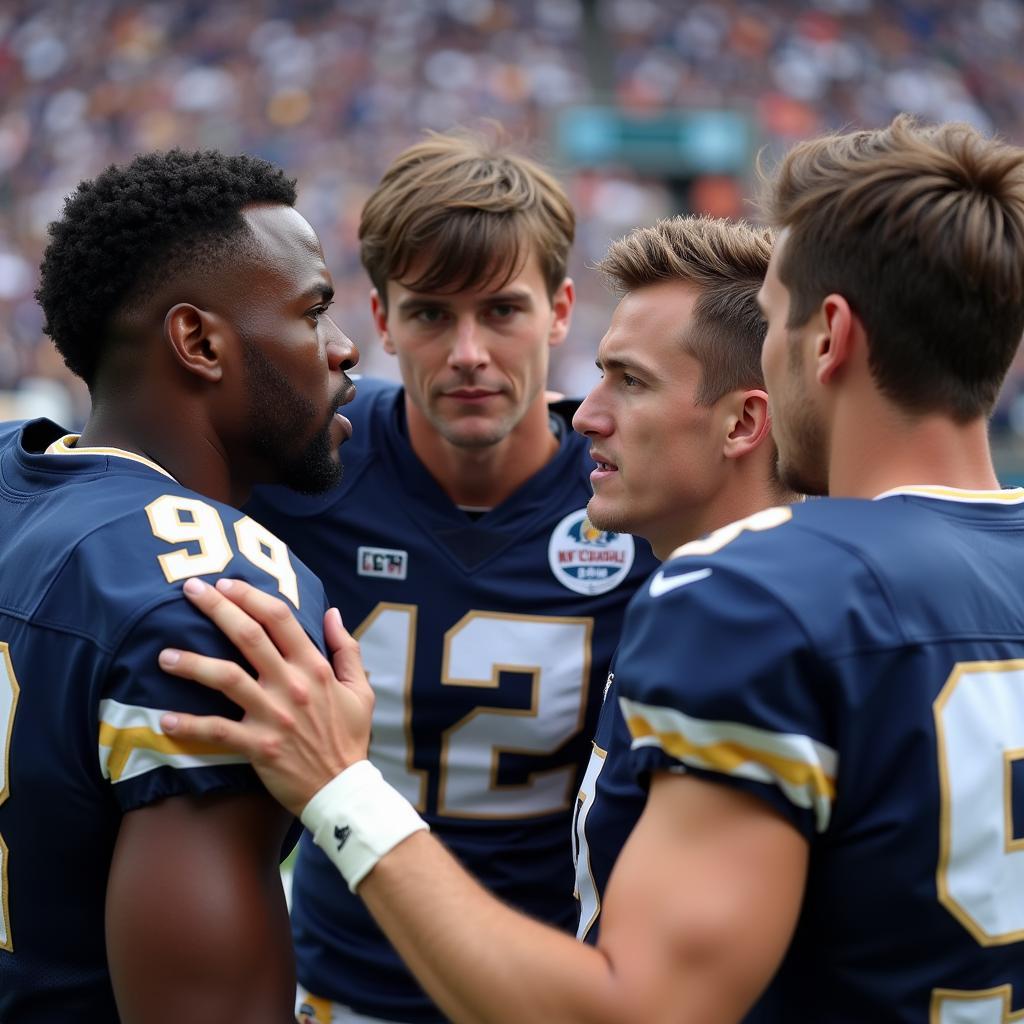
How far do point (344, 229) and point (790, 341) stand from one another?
1179 cm

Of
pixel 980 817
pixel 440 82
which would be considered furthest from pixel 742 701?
pixel 440 82

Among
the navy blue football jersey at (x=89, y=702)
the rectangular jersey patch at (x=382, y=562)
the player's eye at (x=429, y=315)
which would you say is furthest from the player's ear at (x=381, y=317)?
the navy blue football jersey at (x=89, y=702)

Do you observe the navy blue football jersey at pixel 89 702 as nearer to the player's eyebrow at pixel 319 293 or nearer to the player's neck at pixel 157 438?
the player's neck at pixel 157 438

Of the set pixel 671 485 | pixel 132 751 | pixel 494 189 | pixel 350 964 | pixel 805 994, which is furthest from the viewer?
pixel 494 189

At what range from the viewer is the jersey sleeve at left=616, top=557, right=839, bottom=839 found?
1.41 meters

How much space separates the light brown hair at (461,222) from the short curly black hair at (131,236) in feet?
3.55

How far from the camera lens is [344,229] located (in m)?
13.1

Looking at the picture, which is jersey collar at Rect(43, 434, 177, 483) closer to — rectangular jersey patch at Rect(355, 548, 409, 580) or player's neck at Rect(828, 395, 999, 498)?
player's neck at Rect(828, 395, 999, 498)

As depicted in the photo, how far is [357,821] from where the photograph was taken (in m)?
1.69

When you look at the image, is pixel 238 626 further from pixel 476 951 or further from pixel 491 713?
pixel 491 713

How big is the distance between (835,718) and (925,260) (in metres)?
0.58

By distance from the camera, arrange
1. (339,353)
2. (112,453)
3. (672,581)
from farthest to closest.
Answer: (339,353)
(112,453)
(672,581)

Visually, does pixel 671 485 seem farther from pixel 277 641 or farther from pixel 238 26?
pixel 238 26

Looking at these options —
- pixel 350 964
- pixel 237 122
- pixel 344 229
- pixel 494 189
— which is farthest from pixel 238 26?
pixel 350 964
